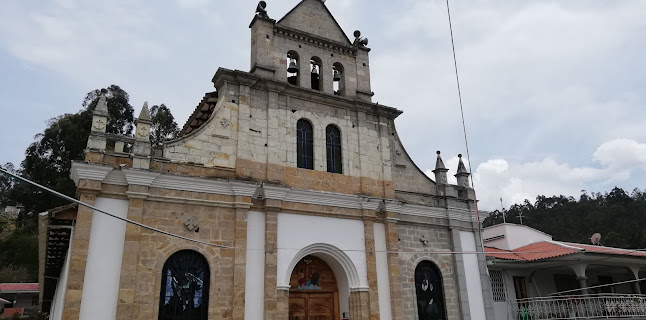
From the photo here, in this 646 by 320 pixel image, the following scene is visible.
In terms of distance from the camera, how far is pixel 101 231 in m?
11.2

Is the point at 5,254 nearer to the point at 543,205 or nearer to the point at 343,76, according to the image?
the point at 343,76

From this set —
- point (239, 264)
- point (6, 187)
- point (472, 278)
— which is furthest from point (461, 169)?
point (6, 187)

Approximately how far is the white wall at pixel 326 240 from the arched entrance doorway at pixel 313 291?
22cm

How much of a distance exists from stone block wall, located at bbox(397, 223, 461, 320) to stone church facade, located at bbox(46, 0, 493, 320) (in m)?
0.05

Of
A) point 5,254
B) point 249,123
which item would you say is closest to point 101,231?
point 249,123

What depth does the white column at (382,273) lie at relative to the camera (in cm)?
1414

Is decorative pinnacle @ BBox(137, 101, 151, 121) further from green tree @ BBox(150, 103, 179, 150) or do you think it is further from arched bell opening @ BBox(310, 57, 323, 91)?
green tree @ BBox(150, 103, 179, 150)

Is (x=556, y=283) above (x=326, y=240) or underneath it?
underneath

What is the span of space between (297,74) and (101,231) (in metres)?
8.09

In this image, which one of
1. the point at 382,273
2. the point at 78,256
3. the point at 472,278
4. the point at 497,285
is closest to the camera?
the point at 78,256

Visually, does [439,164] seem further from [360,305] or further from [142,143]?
[142,143]

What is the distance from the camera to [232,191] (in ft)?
42.5

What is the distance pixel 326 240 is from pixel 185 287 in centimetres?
432

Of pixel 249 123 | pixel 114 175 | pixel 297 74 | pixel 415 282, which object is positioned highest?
pixel 297 74
